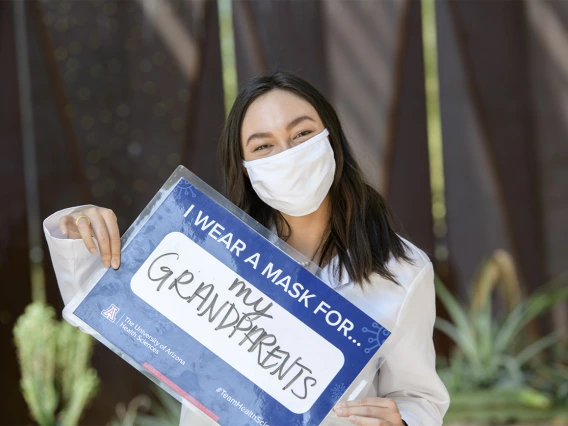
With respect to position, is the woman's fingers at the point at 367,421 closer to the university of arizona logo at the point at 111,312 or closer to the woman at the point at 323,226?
the woman at the point at 323,226

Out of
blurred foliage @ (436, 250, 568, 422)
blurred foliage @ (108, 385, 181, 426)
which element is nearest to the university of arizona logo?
blurred foliage @ (436, 250, 568, 422)

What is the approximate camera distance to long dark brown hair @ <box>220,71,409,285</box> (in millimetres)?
1144

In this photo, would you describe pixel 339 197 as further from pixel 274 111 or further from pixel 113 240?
pixel 113 240

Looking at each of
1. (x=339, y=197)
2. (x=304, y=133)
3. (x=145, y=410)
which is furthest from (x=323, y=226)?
(x=145, y=410)

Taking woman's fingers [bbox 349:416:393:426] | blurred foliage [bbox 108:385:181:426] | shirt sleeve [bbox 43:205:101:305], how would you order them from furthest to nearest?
blurred foliage [bbox 108:385:181:426] → shirt sleeve [bbox 43:205:101:305] → woman's fingers [bbox 349:416:393:426]

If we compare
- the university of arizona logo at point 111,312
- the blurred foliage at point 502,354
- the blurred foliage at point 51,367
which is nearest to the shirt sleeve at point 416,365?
the university of arizona logo at point 111,312

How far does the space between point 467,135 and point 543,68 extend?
0.50 metres

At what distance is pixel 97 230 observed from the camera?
105cm

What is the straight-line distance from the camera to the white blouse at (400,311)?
106cm

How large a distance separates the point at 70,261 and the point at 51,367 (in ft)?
6.63

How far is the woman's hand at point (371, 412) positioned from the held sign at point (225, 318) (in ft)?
0.12

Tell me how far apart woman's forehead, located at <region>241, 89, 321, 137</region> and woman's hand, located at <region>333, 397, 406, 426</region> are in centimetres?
44

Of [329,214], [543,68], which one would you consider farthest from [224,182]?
[543,68]

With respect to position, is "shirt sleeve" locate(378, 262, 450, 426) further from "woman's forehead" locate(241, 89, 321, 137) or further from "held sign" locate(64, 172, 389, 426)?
"woman's forehead" locate(241, 89, 321, 137)
